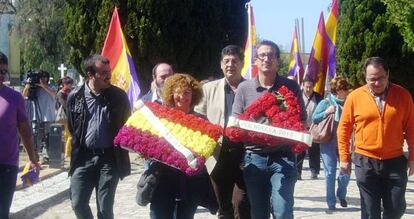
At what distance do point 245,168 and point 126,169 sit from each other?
1255mm

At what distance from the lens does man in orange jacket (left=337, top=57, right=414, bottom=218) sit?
6.47 meters

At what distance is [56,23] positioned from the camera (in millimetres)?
35812

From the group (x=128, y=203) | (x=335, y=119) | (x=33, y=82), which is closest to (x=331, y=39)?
(x=335, y=119)

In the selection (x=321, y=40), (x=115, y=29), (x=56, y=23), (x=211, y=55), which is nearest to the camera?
(x=115, y=29)

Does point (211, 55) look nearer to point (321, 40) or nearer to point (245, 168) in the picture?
point (321, 40)

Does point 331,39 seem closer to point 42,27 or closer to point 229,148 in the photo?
point 229,148

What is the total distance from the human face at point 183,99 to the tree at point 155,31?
1275cm

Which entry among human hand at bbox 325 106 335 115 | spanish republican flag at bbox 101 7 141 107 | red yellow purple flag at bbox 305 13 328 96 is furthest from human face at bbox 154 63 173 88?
red yellow purple flag at bbox 305 13 328 96

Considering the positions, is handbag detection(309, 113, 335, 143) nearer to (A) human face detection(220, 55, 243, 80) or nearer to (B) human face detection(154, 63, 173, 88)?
(B) human face detection(154, 63, 173, 88)

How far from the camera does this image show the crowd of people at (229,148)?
19.6 feet

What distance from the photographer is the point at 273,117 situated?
19.5ft

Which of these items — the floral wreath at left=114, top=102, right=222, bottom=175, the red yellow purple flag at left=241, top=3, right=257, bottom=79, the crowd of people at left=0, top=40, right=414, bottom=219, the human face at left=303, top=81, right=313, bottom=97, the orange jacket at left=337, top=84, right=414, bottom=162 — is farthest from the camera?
the human face at left=303, top=81, right=313, bottom=97

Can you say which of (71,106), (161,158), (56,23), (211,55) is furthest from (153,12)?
(56,23)

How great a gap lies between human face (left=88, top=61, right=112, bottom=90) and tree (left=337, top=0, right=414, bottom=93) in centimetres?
1696
